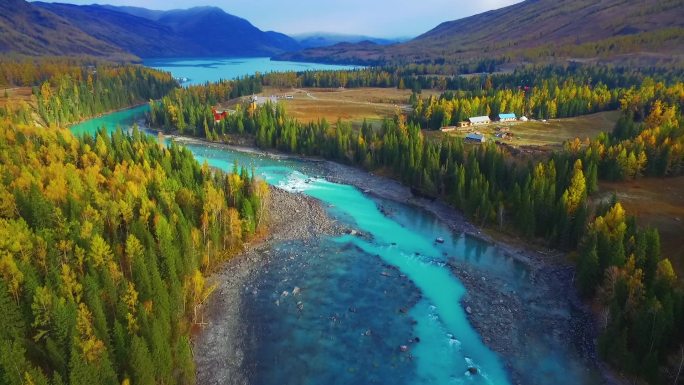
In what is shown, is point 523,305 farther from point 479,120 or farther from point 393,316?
point 479,120

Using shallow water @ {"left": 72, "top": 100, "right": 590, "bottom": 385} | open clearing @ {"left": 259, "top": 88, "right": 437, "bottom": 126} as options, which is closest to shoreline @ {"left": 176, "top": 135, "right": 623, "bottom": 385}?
shallow water @ {"left": 72, "top": 100, "right": 590, "bottom": 385}

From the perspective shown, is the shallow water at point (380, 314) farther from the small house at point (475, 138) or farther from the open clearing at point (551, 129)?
the open clearing at point (551, 129)

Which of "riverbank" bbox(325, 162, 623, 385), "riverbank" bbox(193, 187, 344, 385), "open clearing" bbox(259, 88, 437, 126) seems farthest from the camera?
"open clearing" bbox(259, 88, 437, 126)

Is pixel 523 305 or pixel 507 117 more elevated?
pixel 507 117

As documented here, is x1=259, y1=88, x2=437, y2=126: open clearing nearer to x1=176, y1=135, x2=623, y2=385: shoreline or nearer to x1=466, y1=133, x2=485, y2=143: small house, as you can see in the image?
x1=466, y1=133, x2=485, y2=143: small house

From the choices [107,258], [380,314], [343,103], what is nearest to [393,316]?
[380,314]

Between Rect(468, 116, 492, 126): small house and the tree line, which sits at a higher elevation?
Rect(468, 116, 492, 126): small house

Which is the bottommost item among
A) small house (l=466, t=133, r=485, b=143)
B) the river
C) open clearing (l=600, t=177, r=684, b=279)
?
the river

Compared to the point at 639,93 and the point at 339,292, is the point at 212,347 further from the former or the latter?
the point at 639,93
